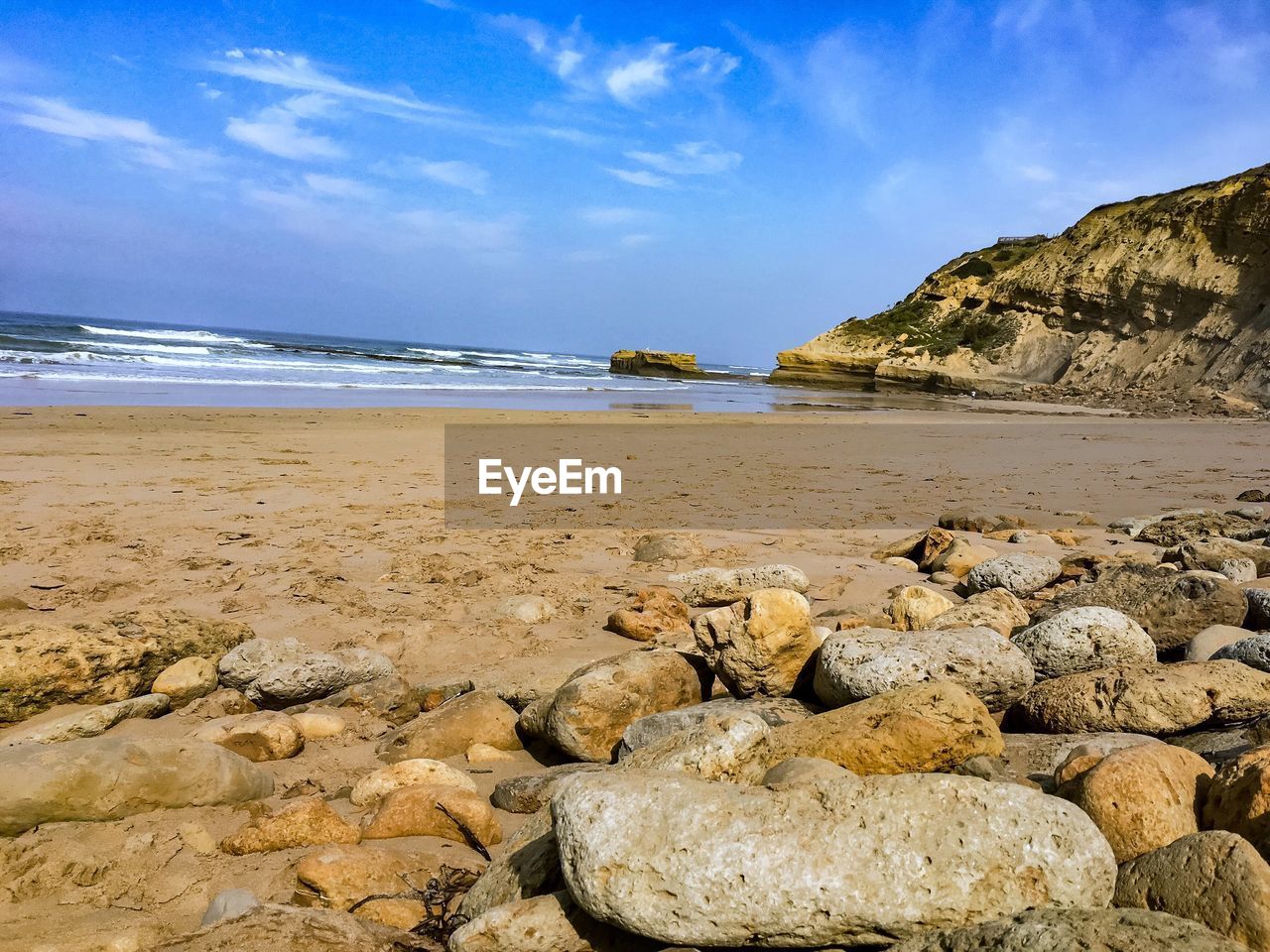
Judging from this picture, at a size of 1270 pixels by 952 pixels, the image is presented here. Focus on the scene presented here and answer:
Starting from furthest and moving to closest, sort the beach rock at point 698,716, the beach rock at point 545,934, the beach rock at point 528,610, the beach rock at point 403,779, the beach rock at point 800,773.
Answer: the beach rock at point 528,610
the beach rock at point 698,716
the beach rock at point 403,779
the beach rock at point 800,773
the beach rock at point 545,934

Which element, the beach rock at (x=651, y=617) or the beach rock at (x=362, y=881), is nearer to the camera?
the beach rock at (x=362, y=881)

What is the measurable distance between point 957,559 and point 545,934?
14.0 ft

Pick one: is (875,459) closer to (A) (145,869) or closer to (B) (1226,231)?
(A) (145,869)

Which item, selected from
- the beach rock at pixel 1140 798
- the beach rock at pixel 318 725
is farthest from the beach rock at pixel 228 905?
the beach rock at pixel 1140 798

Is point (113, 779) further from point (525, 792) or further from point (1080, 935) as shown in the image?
point (1080, 935)

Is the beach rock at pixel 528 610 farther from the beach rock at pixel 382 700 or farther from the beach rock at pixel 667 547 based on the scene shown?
the beach rock at pixel 667 547

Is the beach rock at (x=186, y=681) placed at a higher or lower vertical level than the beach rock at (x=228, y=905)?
lower

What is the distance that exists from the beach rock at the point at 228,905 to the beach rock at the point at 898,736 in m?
1.40

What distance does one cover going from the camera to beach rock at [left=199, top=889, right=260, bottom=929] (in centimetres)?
205

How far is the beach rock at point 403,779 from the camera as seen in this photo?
279 centimetres

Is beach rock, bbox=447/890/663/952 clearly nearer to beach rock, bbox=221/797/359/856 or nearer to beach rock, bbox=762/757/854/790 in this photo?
beach rock, bbox=762/757/854/790

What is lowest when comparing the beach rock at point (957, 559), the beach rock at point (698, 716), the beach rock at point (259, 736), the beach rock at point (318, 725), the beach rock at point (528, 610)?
the beach rock at point (318, 725)

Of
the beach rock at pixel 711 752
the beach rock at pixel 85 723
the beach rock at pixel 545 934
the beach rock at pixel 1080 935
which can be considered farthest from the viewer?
the beach rock at pixel 85 723

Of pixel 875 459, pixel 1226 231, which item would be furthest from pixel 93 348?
pixel 1226 231
